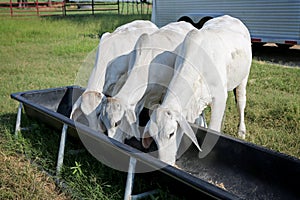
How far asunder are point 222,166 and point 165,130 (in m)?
0.88

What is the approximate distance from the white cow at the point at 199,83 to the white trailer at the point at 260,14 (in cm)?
597

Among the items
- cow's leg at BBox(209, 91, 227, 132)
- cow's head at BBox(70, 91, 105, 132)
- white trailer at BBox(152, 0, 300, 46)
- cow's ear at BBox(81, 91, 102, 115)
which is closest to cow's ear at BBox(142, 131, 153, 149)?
cow's head at BBox(70, 91, 105, 132)

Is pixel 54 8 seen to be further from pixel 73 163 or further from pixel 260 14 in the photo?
pixel 73 163

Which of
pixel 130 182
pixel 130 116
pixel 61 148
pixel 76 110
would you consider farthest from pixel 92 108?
pixel 130 182

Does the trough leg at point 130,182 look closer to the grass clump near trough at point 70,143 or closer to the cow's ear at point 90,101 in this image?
the grass clump near trough at point 70,143

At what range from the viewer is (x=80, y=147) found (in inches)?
167

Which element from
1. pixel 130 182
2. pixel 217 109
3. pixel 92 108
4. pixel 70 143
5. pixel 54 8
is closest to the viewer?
pixel 130 182

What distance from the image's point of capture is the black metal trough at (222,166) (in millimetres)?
2756

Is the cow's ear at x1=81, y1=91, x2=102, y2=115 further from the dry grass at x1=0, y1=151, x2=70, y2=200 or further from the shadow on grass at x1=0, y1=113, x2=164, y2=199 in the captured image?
the dry grass at x1=0, y1=151, x2=70, y2=200

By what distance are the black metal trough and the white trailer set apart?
7244 millimetres

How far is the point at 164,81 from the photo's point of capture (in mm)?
4094

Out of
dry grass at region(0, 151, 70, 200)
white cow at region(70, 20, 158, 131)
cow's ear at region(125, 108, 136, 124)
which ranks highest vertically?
white cow at region(70, 20, 158, 131)

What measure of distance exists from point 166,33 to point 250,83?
11.2 feet

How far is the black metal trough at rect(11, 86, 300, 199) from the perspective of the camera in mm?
2756
